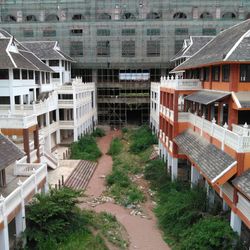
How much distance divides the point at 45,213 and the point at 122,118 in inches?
1340

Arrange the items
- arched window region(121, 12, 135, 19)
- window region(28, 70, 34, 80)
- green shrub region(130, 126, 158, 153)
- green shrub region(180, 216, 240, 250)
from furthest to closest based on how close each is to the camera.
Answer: arched window region(121, 12, 135, 19) → green shrub region(130, 126, 158, 153) → window region(28, 70, 34, 80) → green shrub region(180, 216, 240, 250)

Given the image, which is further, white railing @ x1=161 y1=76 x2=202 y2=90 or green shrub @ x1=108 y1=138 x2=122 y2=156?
green shrub @ x1=108 y1=138 x2=122 y2=156

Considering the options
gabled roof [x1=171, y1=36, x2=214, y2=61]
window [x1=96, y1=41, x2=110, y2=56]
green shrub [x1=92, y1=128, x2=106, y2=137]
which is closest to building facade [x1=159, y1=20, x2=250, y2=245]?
gabled roof [x1=171, y1=36, x2=214, y2=61]

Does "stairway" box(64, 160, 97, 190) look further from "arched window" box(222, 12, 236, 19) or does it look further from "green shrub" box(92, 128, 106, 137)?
"arched window" box(222, 12, 236, 19)

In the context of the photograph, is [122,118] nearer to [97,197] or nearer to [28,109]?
[28,109]

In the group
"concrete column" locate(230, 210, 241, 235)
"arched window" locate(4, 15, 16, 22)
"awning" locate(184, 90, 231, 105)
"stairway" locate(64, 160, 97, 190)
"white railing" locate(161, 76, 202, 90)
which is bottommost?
"stairway" locate(64, 160, 97, 190)

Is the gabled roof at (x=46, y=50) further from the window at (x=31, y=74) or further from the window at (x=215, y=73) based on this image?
the window at (x=215, y=73)

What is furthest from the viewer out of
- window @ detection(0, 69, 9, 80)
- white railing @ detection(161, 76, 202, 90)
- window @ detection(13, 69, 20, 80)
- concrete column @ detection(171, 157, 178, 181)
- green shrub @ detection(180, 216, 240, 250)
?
window @ detection(13, 69, 20, 80)

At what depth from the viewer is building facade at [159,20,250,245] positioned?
41.8 ft

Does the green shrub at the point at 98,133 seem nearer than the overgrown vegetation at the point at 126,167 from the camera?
No

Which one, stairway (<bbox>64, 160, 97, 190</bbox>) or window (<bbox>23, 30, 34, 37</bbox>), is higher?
window (<bbox>23, 30, 34, 37</bbox>)

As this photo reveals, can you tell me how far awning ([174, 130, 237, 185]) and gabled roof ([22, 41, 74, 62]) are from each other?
25195 mm

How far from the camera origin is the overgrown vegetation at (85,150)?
30.3 meters

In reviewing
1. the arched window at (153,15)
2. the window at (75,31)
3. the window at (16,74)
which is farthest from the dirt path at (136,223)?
the arched window at (153,15)
